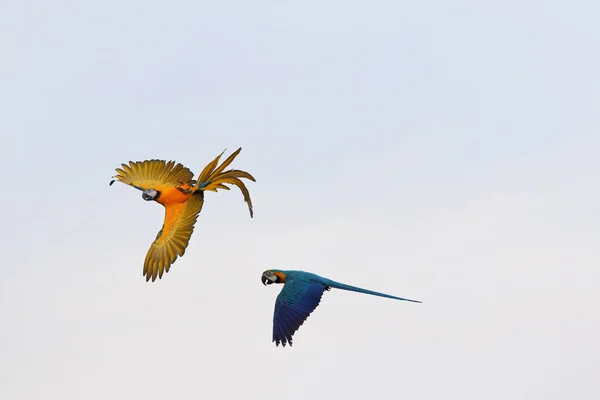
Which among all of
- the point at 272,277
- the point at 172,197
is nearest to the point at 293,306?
the point at 272,277

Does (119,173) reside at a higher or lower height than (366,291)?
higher

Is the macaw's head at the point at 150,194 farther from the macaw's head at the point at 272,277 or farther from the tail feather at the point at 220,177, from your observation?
the macaw's head at the point at 272,277

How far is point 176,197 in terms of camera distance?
3903cm

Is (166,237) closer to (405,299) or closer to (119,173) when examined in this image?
(119,173)

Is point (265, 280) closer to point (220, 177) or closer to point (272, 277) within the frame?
point (272, 277)

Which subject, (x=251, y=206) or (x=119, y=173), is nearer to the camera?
(x=251, y=206)

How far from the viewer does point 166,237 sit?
1516 inches

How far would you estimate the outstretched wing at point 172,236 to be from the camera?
3806cm

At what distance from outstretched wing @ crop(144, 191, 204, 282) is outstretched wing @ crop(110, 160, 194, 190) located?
Result: 2.61 ft

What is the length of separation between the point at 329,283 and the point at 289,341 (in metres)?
2.42

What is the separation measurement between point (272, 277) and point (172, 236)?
294 cm

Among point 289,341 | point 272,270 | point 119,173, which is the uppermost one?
point 119,173

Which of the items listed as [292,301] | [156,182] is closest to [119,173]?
[156,182]

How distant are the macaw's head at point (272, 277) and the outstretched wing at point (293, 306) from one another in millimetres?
457
